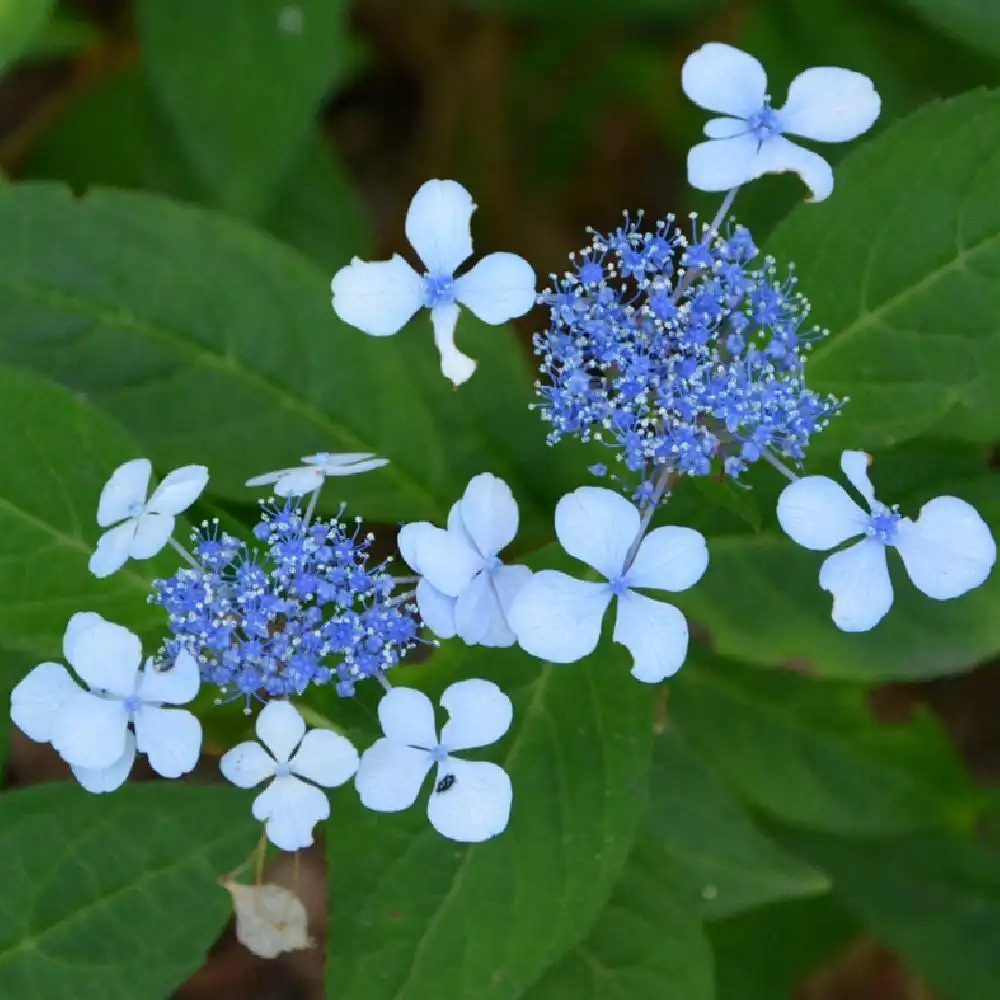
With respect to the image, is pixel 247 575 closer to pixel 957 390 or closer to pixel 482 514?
pixel 482 514

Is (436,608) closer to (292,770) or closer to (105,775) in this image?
(292,770)

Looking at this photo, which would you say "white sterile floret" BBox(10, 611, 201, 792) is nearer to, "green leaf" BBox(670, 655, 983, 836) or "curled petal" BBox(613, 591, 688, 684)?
"curled petal" BBox(613, 591, 688, 684)

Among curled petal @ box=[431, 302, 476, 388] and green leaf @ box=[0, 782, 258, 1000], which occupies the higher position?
curled petal @ box=[431, 302, 476, 388]

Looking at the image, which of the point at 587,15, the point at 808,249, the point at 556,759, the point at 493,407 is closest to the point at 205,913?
the point at 556,759

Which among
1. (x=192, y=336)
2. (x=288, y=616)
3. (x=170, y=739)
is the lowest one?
(x=170, y=739)

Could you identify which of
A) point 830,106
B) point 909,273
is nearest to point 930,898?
point 909,273

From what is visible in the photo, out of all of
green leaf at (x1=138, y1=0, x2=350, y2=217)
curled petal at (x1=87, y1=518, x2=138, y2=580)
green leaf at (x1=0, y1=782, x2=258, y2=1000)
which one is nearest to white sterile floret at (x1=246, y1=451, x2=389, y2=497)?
curled petal at (x1=87, y1=518, x2=138, y2=580)
